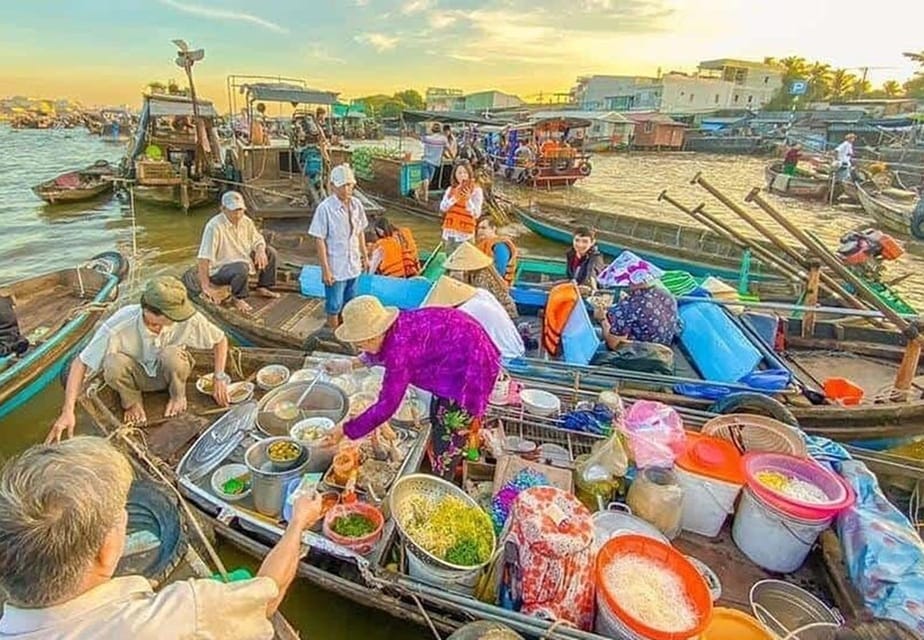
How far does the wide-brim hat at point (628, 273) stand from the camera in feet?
16.5

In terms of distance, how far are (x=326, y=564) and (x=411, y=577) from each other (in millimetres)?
609

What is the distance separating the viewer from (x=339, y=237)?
217 inches

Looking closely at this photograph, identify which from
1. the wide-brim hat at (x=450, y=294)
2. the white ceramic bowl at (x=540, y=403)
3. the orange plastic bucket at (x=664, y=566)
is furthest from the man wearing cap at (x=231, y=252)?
the orange plastic bucket at (x=664, y=566)

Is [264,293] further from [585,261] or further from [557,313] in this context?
[585,261]

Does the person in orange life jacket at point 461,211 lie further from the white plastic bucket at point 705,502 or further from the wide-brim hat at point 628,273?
the white plastic bucket at point 705,502

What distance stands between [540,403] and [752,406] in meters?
1.72

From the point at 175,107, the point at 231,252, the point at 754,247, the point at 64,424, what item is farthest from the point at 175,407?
the point at 175,107

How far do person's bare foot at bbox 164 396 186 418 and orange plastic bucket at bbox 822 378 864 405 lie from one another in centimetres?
558

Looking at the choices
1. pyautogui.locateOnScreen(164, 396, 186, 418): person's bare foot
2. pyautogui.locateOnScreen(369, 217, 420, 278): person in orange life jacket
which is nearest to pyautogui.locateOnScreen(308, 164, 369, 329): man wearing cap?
pyautogui.locateOnScreen(369, 217, 420, 278): person in orange life jacket

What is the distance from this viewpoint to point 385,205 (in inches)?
648

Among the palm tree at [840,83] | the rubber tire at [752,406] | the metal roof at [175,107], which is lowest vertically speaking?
the rubber tire at [752,406]

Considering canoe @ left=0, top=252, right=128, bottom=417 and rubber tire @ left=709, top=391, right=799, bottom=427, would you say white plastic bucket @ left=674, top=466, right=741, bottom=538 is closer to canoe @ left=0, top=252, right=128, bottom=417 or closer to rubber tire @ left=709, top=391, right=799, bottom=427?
rubber tire @ left=709, top=391, right=799, bottom=427

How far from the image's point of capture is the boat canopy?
14.3m

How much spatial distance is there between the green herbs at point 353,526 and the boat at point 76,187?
17.1m
